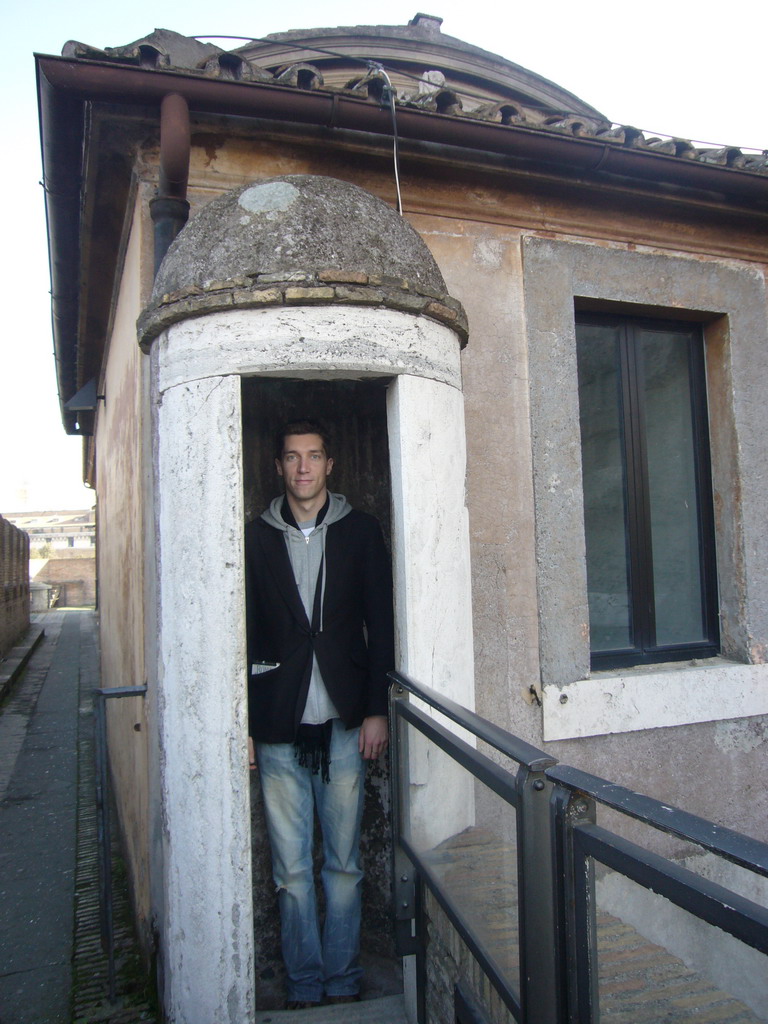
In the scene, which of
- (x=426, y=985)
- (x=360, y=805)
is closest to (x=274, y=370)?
(x=360, y=805)

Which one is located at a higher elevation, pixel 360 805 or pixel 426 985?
pixel 360 805

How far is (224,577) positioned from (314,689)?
64 cm

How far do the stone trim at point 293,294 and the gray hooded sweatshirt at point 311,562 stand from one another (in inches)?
33.3

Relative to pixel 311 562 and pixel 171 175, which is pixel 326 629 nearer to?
pixel 311 562

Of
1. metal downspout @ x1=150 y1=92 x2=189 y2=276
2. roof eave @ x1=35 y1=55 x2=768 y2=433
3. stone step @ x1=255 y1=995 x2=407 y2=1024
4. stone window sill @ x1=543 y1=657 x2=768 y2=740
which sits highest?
roof eave @ x1=35 y1=55 x2=768 y2=433

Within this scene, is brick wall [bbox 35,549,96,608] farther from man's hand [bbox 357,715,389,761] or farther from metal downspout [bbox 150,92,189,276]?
man's hand [bbox 357,715,389,761]

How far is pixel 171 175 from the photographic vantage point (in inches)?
120

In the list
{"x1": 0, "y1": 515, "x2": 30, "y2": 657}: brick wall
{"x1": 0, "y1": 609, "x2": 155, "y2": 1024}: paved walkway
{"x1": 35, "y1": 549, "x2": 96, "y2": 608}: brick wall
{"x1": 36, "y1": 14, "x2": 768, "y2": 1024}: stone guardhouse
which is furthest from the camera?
{"x1": 35, "y1": 549, "x2": 96, "y2": 608}: brick wall

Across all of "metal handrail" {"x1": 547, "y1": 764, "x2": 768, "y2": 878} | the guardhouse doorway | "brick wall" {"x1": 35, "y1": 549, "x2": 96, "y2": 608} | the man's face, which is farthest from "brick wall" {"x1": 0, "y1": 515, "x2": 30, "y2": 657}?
"brick wall" {"x1": 35, "y1": 549, "x2": 96, "y2": 608}

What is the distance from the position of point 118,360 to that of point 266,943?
341 centimetres

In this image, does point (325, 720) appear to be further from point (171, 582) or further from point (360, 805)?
point (171, 582)

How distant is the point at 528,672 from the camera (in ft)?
11.8

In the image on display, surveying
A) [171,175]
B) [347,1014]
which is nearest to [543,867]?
[347,1014]

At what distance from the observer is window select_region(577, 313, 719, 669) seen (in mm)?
3996
